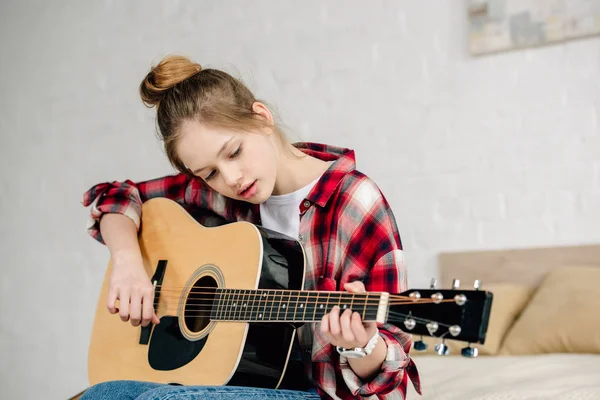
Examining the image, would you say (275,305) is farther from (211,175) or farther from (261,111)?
(261,111)

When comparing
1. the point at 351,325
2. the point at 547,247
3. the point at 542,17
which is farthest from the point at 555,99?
the point at 351,325

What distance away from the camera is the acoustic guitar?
0.95 m

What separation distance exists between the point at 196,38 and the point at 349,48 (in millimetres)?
719

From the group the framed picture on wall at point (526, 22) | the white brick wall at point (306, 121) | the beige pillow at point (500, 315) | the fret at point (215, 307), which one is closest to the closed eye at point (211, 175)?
the fret at point (215, 307)

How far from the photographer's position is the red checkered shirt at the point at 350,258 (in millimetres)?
1170

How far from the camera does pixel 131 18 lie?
3.17 meters

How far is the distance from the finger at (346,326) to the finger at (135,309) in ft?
1.83

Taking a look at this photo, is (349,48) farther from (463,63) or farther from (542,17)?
(542,17)

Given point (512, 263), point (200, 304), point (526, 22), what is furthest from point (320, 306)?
point (526, 22)

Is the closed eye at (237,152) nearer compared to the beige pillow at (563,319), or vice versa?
the closed eye at (237,152)

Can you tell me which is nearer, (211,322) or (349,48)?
(211,322)

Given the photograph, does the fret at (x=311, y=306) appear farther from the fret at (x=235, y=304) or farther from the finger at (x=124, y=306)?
the finger at (x=124, y=306)

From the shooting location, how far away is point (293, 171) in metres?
1.39

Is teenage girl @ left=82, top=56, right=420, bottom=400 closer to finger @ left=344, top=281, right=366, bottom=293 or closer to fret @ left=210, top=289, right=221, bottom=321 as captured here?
finger @ left=344, top=281, right=366, bottom=293
